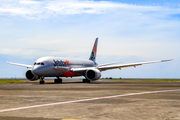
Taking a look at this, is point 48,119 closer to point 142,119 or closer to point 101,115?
point 101,115

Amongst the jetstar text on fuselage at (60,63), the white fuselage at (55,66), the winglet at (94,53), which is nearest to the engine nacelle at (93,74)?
the white fuselage at (55,66)

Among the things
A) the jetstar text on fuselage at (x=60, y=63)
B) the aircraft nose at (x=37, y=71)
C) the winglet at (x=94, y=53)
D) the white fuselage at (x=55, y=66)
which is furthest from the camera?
the winglet at (x=94, y=53)

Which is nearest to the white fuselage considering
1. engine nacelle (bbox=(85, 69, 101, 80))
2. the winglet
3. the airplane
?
the airplane

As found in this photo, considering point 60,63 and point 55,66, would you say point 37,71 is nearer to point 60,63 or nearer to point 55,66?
point 55,66

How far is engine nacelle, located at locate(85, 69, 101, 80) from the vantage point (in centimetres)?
3681

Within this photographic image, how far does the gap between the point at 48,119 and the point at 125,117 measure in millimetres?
2025

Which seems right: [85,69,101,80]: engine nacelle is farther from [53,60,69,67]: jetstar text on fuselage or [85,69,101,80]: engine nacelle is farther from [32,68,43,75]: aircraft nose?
[32,68,43,75]: aircraft nose

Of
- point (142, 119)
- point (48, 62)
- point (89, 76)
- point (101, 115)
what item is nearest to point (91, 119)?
point (101, 115)

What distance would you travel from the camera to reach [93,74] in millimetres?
38375

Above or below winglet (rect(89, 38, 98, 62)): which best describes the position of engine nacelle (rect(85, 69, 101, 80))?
below

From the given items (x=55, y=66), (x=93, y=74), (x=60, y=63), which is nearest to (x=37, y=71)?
(x=55, y=66)

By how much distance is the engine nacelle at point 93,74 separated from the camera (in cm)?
3681

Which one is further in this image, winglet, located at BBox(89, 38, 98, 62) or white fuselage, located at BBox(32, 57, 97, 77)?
winglet, located at BBox(89, 38, 98, 62)

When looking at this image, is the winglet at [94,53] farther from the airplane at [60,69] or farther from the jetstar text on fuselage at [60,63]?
the jetstar text on fuselage at [60,63]
